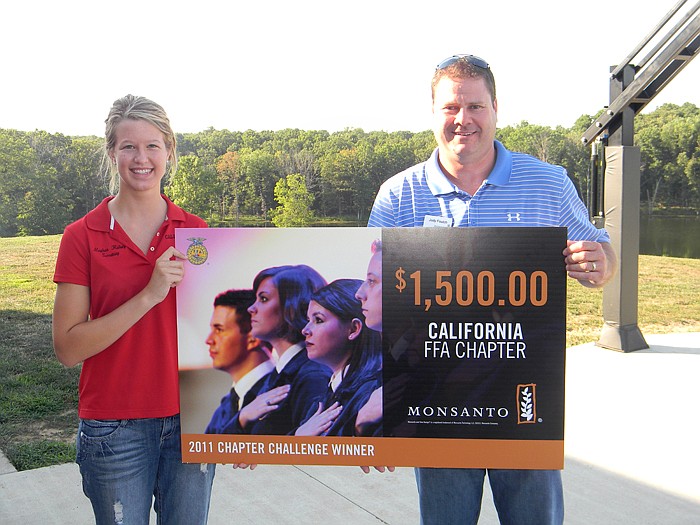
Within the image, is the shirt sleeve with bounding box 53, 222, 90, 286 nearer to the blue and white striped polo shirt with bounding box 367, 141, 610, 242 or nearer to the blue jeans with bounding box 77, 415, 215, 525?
the blue jeans with bounding box 77, 415, 215, 525

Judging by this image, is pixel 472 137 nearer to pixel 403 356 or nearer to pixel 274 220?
pixel 403 356

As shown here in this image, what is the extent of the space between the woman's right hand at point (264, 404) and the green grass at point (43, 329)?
2.72 meters

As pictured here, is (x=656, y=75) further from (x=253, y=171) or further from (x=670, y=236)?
(x=670, y=236)

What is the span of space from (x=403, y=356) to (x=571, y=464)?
2591 millimetres

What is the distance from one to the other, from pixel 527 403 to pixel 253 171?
1228cm

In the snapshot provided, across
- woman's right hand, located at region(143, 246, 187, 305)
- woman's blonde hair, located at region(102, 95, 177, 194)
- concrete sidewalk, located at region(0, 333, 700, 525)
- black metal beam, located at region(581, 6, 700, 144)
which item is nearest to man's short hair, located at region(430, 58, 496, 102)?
woman's blonde hair, located at region(102, 95, 177, 194)

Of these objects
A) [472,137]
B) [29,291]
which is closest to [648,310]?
[29,291]

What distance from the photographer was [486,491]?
3.80 metres

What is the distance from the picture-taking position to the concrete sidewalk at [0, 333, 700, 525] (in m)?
3.35

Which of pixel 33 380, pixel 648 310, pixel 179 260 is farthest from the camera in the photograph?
pixel 648 310

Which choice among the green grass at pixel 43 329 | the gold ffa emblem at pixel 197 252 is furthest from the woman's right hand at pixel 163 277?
the green grass at pixel 43 329

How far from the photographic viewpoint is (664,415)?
479 centimetres

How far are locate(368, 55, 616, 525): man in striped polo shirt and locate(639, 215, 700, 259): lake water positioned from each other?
18.7 m

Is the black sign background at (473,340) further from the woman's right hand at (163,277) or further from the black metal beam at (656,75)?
the black metal beam at (656,75)
